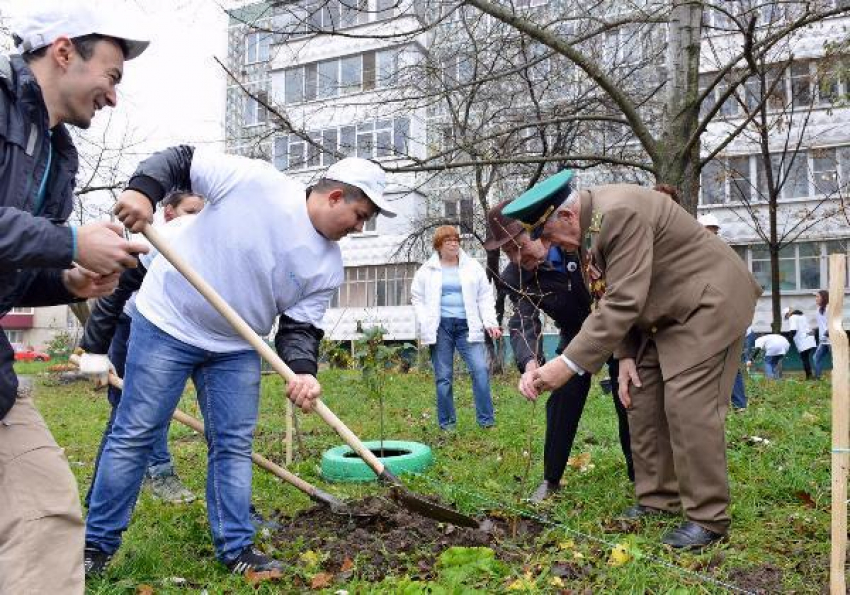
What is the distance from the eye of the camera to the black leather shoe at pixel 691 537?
3.48 metres

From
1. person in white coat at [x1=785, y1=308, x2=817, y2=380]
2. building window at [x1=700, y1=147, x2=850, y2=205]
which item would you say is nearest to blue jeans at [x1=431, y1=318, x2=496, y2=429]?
person in white coat at [x1=785, y1=308, x2=817, y2=380]

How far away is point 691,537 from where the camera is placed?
3500mm

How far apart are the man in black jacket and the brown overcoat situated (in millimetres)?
820

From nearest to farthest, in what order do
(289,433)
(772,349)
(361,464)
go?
(361,464) < (289,433) < (772,349)

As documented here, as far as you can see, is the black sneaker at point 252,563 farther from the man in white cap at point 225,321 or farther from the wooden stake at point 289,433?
the wooden stake at point 289,433

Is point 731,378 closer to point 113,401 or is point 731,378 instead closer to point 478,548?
point 478,548

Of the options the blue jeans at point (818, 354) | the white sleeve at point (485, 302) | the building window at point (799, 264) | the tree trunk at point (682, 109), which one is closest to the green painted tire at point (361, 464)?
the white sleeve at point (485, 302)

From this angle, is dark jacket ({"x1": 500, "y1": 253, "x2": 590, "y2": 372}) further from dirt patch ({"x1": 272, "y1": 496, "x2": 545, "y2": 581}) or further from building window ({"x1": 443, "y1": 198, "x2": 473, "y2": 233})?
building window ({"x1": 443, "y1": 198, "x2": 473, "y2": 233})

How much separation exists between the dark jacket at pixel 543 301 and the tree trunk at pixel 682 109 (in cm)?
372

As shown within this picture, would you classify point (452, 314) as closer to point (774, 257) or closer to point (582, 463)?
point (582, 463)

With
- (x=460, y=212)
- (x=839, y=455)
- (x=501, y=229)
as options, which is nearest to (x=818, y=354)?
(x=460, y=212)

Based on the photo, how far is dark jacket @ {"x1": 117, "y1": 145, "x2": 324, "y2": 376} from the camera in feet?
10.0

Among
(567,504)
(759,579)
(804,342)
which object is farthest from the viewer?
(804,342)

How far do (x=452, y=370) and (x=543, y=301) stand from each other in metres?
3.15
